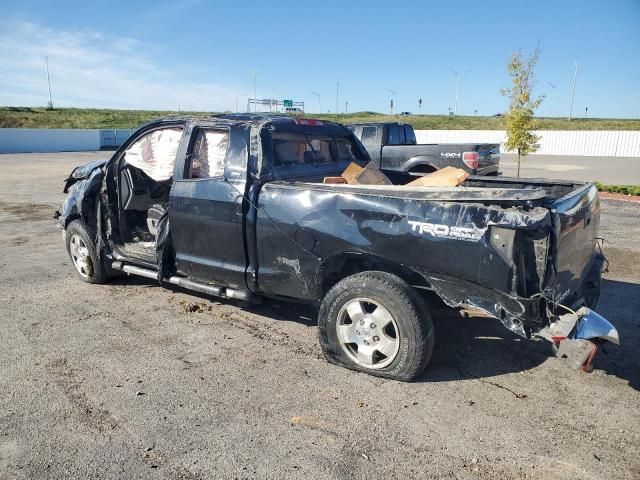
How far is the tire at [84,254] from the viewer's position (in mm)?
5910

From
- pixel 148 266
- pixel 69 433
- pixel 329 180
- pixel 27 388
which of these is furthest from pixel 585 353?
pixel 148 266

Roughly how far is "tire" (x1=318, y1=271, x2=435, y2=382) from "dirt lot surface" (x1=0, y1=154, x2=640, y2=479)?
138mm

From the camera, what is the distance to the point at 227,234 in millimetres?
4492

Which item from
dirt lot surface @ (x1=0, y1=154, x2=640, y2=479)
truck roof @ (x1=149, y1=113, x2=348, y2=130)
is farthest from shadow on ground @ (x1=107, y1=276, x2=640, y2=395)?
truck roof @ (x1=149, y1=113, x2=348, y2=130)

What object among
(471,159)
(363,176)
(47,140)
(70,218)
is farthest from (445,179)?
(47,140)

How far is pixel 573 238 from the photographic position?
363 centimetres

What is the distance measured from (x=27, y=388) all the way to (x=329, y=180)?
9.28 ft

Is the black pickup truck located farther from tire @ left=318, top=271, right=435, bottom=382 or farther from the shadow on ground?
tire @ left=318, top=271, right=435, bottom=382

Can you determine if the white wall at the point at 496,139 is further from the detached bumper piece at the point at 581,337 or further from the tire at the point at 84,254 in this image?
the detached bumper piece at the point at 581,337

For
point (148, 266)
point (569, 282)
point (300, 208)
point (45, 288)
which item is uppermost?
point (300, 208)

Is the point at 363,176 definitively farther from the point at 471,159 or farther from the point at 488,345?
the point at 471,159

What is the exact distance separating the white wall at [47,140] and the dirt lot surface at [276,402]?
34.2 m

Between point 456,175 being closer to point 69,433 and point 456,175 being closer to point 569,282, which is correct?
point 569,282

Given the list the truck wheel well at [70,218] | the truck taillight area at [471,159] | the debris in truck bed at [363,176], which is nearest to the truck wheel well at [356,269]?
the debris in truck bed at [363,176]
